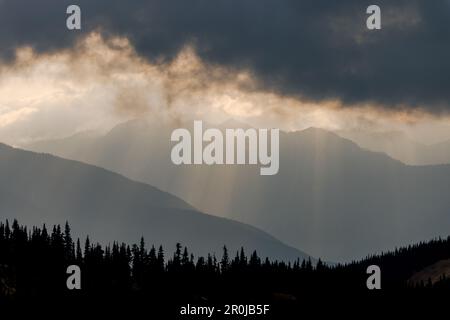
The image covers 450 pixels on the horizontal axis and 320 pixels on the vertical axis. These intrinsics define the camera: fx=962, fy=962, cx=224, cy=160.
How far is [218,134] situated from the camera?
441 ft

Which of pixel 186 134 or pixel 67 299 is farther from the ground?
pixel 186 134
